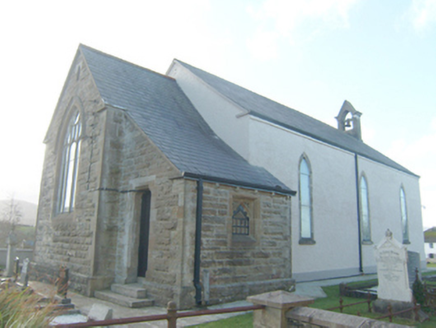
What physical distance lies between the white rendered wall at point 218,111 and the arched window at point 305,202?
4197 mm

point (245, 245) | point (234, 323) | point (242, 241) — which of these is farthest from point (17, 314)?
point (245, 245)

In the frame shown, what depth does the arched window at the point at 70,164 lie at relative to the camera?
14258 mm

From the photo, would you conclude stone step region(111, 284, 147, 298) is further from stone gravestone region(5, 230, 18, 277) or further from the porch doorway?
stone gravestone region(5, 230, 18, 277)

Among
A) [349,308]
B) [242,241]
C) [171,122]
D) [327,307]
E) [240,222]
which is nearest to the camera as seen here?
[327,307]

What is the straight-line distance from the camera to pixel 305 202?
16.8 metres

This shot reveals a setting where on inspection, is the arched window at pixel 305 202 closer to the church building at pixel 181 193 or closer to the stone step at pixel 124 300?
the church building at pixel 181 193

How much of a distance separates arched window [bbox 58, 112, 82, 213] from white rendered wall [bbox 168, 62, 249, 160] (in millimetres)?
5332

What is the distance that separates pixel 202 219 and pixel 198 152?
103 inches

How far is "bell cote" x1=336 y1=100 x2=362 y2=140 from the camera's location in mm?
28188

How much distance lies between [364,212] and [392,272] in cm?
1151

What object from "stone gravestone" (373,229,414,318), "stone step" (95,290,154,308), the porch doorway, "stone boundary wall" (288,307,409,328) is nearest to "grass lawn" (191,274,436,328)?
"stone gravestone" (373,229,414,318)

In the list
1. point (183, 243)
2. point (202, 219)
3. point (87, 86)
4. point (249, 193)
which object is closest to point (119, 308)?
point (183, 243)

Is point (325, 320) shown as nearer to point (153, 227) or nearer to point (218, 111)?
point (153, 227)

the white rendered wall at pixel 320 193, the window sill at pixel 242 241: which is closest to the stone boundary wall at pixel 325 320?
the window sill at pixel 242 241
